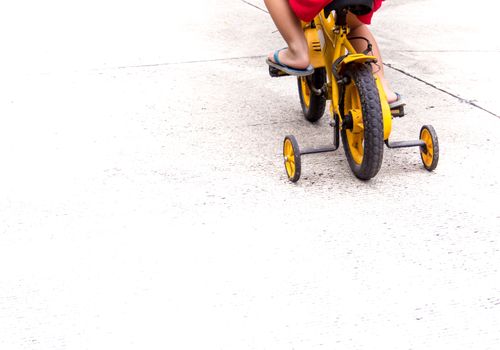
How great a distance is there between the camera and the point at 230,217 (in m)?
3.64

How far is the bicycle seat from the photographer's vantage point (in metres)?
3.68

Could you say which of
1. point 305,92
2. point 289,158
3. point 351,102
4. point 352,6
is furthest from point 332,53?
point 305,92

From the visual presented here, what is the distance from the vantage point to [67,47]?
7.14 m

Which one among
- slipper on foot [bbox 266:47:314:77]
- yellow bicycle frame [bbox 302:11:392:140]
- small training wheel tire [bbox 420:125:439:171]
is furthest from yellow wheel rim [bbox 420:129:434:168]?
slipper on foot [bbox 266:47:314:77]

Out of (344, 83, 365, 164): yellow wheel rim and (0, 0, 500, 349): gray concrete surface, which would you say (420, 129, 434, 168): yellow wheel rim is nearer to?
(0, 0, 500, 349): gray concrete surface

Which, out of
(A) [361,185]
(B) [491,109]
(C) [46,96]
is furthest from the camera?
(C) [46,96]

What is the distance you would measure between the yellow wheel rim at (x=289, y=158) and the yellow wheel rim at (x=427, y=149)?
2.30ft

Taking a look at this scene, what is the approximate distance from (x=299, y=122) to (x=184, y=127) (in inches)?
29.2

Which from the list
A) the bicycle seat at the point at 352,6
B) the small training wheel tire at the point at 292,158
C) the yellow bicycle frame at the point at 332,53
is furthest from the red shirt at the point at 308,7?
the small training wheel tire at the point at 292,158

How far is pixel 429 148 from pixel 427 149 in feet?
0.08

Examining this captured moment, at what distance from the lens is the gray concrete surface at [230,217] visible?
2781 millimetres

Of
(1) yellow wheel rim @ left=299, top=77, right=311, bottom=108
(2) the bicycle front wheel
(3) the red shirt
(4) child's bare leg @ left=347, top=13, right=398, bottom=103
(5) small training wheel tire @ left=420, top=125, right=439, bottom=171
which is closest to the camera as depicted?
(2) the bicycle front wheel

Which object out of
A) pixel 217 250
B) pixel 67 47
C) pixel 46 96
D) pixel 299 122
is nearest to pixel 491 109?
pixel 299 122

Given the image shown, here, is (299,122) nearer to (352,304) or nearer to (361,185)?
(361,185)
